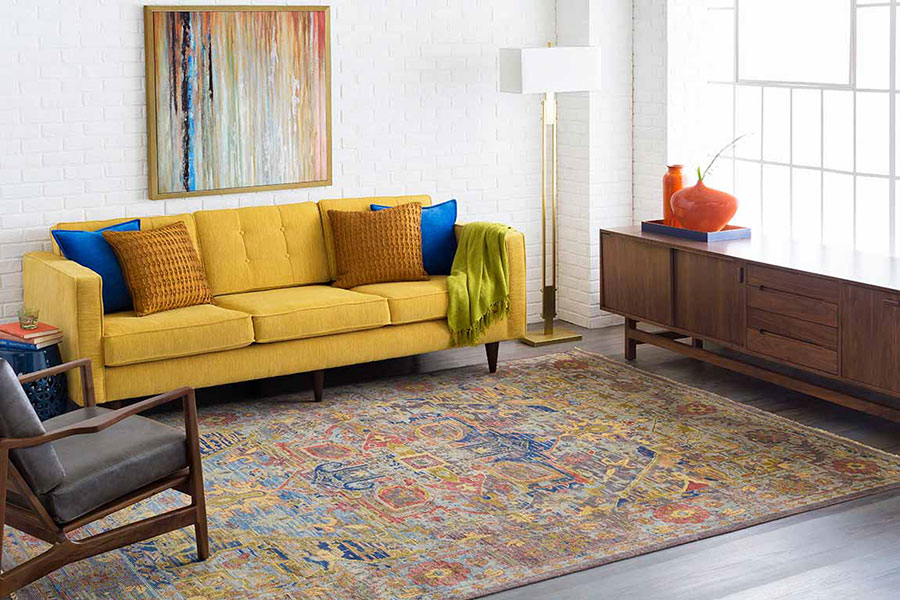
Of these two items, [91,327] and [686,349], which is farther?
[686,349]

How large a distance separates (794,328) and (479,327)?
1644 mm

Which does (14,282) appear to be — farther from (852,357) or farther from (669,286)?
(852,357)

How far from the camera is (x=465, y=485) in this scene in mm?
4613

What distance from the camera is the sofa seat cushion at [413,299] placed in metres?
5.95

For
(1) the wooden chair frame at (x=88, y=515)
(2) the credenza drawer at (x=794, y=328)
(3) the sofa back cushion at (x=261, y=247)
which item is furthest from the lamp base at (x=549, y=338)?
(1) the wooden chair frame at (x=88, y=515)

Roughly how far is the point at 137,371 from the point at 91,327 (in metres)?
0.30

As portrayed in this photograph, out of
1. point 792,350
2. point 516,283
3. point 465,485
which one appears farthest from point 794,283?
point 465,485

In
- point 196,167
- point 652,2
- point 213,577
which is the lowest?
point 213,577

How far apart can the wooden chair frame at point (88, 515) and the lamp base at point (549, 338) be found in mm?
3256

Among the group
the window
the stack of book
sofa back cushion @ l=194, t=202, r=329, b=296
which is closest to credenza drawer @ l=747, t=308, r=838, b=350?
the window

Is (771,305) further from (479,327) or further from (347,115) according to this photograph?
(347,115)

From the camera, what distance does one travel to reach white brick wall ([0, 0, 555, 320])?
19.4 ft

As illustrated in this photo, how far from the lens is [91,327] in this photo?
5215 mm

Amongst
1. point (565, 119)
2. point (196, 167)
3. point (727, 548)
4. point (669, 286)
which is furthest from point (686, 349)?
point (196, 167)
